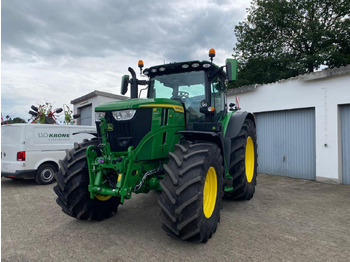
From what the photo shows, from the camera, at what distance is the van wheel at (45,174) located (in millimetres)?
7777

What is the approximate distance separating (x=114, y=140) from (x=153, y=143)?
1.82ft

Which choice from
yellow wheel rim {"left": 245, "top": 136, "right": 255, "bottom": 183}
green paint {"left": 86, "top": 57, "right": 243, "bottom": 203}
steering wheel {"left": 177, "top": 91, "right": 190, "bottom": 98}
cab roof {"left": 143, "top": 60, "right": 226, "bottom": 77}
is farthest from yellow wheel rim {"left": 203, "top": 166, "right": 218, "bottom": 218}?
yellow wheel rim {"left": 245, "top": 136, "right": 255, "bottom": 183}

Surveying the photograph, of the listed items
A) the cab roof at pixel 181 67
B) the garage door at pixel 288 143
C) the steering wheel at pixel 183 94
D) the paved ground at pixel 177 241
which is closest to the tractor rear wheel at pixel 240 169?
the paved ground at pixel 177 241

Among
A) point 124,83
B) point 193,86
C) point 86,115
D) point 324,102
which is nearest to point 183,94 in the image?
point 193,86

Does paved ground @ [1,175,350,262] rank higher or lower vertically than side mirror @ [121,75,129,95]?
lower

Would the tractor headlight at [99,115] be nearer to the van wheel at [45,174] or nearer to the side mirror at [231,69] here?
the side mirror at [231,69]

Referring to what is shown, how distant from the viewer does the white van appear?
7.46 m

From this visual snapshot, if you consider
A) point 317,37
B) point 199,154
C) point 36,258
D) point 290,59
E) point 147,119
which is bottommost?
point 36,258

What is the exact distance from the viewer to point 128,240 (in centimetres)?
346

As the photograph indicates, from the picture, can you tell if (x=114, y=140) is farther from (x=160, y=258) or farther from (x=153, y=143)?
(x=160, y=258)

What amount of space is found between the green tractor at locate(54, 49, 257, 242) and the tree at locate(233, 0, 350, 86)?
14017mm

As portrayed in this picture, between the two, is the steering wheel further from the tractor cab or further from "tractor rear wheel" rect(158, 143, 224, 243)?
"tractor rear wheel" rect(158, 143, 224, 243)

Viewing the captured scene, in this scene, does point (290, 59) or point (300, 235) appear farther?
point (290, 59)

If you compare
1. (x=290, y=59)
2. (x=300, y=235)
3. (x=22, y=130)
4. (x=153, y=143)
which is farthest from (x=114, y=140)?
(x=290, y=59)
